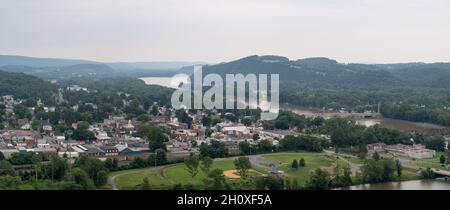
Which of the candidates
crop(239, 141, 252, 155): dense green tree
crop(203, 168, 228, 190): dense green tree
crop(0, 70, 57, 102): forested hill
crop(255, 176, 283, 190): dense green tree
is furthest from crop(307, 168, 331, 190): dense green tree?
crop(0, 70, 57, 102): forested hill

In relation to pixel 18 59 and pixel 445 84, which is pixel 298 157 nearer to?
pixel 445 84

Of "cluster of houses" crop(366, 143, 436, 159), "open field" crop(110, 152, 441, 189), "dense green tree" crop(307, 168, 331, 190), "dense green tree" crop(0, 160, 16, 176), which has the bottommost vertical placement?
"cluster of houses" crop(366, 143, 436, 159)

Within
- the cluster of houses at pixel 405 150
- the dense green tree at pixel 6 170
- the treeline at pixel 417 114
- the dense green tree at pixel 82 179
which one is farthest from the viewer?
the treeline at pixel 417 114

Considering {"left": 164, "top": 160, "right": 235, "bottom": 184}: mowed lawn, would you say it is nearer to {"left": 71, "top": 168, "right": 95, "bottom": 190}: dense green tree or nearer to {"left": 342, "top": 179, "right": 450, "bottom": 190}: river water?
{"left": 71, "top": 168, "right": 95, "bottom": 190}: dense green tree

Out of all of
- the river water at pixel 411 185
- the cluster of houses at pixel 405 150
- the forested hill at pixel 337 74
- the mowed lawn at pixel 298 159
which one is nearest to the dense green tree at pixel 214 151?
the mowed lawn at pixel 298 159

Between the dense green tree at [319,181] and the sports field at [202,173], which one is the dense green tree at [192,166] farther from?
the dense green tree at [319,181]
